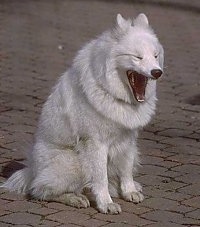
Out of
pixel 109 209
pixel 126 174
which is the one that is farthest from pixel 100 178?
pixel 126 174

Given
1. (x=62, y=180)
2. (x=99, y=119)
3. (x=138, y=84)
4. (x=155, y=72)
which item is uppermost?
(x=155, y=72)

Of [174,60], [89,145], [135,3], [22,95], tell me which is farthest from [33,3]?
[89,145]

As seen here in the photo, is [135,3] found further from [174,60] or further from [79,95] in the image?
[79,95]

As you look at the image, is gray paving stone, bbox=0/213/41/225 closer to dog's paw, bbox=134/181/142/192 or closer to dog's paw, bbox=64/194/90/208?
dog's paw, bbox=64/194/90/208

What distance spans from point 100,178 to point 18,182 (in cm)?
77

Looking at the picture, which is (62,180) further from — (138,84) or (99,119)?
(138,84)

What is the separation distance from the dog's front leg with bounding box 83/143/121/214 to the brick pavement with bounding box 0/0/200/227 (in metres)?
0.07

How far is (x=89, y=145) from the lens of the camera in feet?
19.5

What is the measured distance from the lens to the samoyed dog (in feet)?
19.0

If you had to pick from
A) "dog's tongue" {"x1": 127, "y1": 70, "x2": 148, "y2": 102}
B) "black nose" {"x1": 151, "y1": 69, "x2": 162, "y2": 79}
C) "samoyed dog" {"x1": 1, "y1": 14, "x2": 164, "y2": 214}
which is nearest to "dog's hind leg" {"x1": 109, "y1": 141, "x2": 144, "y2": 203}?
"samoyed dog" {"x1": 1, "y1": 14, "x2": 164, "y2": 214}

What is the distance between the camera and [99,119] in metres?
5.91

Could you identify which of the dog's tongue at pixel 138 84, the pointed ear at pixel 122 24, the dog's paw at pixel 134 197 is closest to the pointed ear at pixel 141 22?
the pointed ear at pixel 122 24

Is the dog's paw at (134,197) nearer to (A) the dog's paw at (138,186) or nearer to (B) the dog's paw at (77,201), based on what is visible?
(A) the dog's paw at (138,186)

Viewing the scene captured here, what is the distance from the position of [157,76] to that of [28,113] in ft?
11.3
